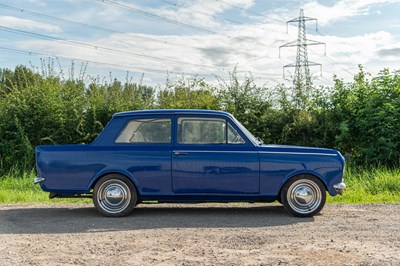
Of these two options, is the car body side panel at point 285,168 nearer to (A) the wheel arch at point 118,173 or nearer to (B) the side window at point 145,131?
(B) the side window at point 145,131

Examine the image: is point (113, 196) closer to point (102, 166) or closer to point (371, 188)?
point (102, 166)

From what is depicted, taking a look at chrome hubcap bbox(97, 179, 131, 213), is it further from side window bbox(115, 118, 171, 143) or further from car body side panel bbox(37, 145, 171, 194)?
side window bbox(115, 118, 171, 143)

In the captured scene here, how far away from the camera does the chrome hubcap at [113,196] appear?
26.2 feet

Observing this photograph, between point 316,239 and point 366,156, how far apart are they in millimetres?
8744

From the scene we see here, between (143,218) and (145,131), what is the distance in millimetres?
1429

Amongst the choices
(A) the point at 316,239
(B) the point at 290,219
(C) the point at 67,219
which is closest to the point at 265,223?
(B) the point at 290,219

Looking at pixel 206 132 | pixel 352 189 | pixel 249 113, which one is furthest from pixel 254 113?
pixel 206 132

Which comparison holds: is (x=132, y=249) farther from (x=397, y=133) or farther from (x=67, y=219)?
(x=397, y=133)

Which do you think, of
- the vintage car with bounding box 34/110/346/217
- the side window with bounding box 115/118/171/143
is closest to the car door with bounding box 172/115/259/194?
the vintage car with bounding box 34/110/346/217

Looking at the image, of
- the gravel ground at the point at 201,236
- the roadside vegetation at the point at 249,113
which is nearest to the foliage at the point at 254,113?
the roadside vegetation at the point at 249,113

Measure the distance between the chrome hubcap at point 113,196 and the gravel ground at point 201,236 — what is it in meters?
0.22

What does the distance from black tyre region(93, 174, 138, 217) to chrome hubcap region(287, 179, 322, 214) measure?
2551 millimetres

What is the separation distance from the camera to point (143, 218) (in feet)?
26.1

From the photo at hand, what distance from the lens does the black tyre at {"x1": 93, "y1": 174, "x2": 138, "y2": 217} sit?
800 cm
